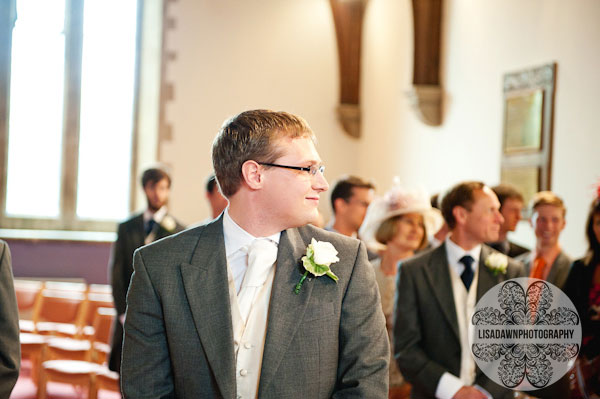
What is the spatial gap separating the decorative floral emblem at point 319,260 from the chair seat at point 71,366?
3368 millimetres

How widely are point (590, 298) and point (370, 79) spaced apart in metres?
7.45

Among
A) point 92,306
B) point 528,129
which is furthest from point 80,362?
point 528,129

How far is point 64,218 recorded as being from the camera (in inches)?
408

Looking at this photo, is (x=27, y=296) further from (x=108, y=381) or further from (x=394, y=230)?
(x=394, y=230)

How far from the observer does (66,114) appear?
1030 centimetres

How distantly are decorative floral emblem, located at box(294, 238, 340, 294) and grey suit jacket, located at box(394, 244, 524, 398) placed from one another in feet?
3.89

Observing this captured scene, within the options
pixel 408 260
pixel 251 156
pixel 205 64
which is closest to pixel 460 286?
pixel 408 260

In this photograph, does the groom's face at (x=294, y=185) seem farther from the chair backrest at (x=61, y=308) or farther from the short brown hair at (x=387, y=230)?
the chair backrest at (x=61, y=308)

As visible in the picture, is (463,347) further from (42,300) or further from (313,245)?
(42,300)

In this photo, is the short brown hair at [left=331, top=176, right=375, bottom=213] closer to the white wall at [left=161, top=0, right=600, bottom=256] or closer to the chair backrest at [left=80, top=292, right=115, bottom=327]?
the white wall at [left=161, top=0, right=600, bottom=256]

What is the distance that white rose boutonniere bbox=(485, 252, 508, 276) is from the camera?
3.19 meters

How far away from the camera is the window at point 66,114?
33.6 feet

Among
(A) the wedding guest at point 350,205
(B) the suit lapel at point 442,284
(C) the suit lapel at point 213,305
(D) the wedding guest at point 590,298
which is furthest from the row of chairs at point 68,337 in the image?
A: (C) the suit lapel at point 213,305

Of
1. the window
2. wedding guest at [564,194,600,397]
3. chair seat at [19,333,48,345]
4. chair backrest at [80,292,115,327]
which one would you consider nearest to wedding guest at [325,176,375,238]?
wedding guest at [564,194,600,397]
